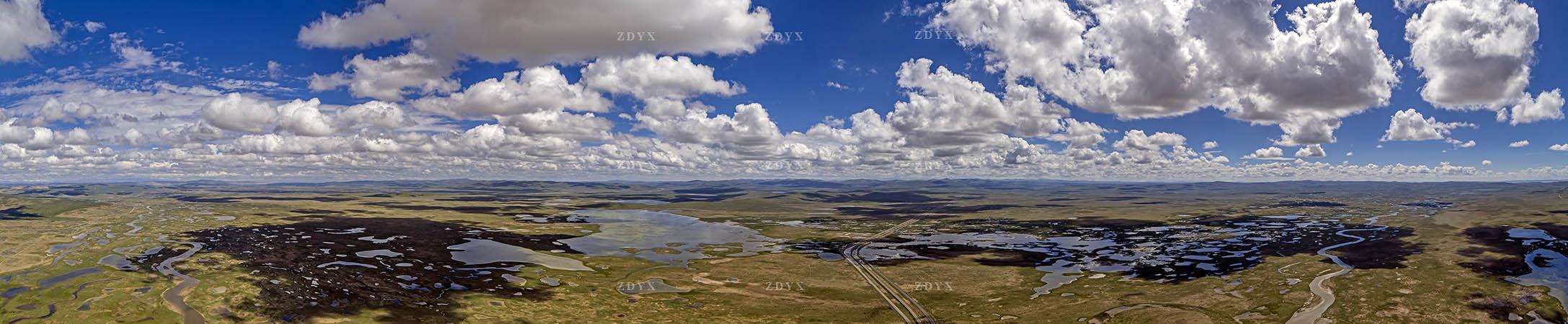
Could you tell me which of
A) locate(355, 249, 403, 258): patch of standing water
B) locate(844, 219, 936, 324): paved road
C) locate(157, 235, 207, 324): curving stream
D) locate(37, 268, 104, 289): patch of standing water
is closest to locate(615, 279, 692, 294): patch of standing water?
locate(844, 219, 936, 324): paved road

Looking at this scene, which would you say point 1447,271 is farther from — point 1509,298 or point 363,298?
point 363,298

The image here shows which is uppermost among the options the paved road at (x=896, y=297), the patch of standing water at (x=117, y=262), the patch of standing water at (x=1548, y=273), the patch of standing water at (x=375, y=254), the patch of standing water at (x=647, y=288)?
the patch of standing water at (x=1548, y=273)

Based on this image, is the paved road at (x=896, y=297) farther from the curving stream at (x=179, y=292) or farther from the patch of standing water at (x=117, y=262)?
the patch of standing water at (x=117, y=262)

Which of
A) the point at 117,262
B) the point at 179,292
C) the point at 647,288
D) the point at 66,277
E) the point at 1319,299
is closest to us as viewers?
the point at 179,292

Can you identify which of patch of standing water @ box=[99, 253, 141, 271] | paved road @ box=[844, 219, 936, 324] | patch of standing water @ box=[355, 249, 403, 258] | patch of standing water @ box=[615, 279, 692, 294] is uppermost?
patch of standing water @ box=[99, 253, 141, 271]

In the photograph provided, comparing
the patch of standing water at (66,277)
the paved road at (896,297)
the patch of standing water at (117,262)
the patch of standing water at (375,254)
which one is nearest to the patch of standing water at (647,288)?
the paved road at (896,297)

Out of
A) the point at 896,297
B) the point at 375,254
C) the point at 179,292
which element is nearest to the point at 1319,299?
the point at 896,297

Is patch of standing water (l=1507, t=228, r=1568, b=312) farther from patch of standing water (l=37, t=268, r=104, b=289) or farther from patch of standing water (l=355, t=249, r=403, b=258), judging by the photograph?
patch of standing water (l=37, t=268, r=104, b=289)

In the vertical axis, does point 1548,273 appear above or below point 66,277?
above

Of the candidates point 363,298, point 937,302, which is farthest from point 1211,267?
point 363,298

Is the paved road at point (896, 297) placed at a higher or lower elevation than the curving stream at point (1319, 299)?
lower

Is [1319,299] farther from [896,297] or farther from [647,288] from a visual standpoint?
[647,288]
